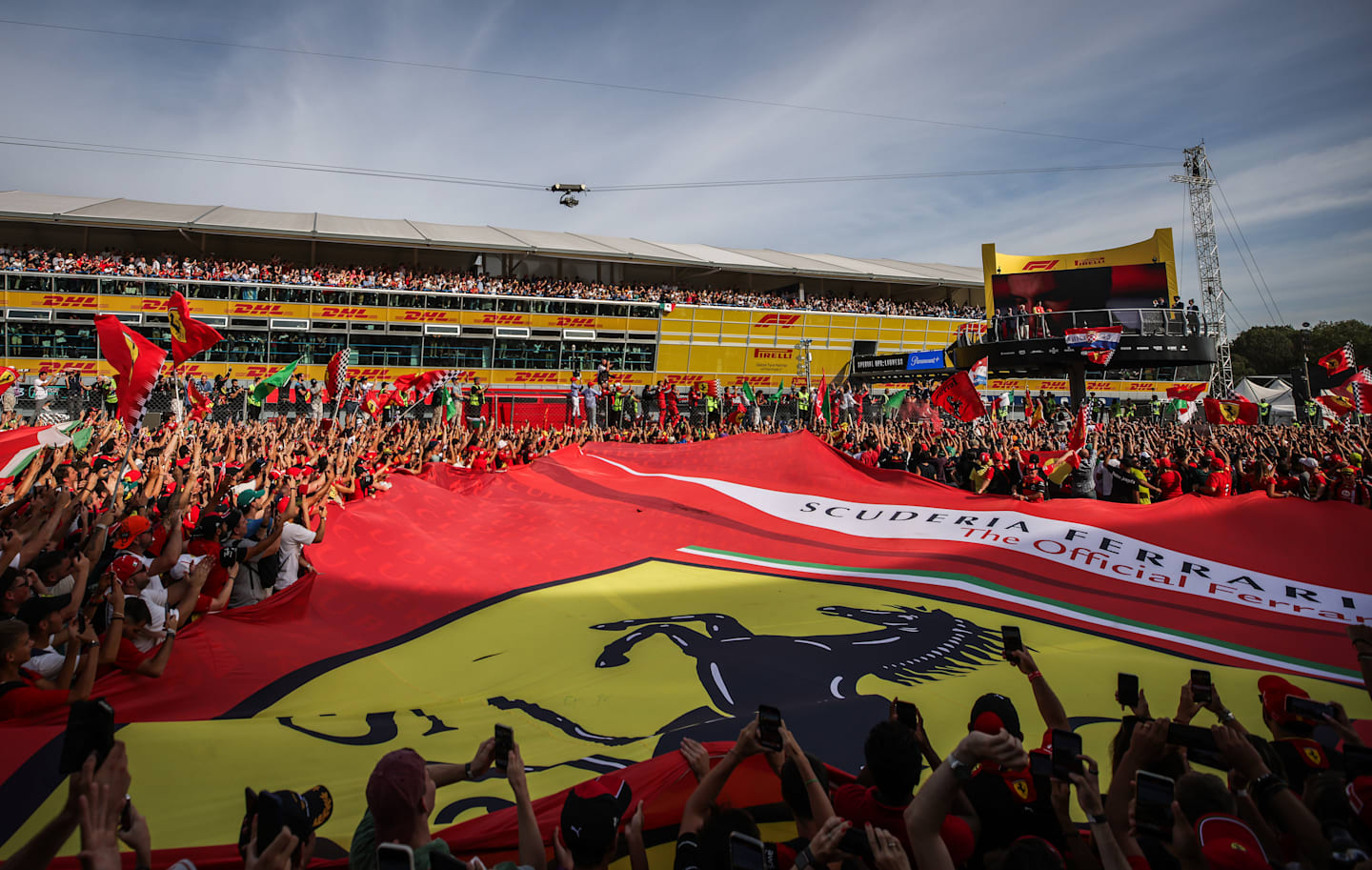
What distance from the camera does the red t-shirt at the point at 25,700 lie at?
3.73 metres

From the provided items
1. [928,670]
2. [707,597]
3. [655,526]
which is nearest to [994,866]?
[928,670]

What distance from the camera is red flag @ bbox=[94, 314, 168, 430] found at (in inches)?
332

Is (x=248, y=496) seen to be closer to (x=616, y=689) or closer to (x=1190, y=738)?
(x=616, y=689)

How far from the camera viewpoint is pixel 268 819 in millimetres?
2041

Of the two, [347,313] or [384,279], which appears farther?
[384,279]

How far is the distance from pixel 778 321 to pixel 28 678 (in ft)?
130

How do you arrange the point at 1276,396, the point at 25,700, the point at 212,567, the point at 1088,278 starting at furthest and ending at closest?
the point at 1276,396, the point at 1088,278, the point at 212,567, the point at 25,700

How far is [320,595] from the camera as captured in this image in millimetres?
7105

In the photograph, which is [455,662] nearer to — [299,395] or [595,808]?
[595,808]

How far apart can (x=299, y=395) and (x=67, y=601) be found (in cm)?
2738

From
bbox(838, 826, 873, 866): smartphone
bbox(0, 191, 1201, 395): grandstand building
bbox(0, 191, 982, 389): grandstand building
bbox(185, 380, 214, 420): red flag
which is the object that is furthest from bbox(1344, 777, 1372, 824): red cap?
bbox(0, 191, 982, 389): grandstand building

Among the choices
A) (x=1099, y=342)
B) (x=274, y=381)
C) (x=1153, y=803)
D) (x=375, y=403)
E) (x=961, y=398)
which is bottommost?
(x=1153, y=803)

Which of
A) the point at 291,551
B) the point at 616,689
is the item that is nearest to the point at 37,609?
the point at 291,551

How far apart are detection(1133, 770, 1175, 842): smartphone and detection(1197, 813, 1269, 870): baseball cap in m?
0.40
